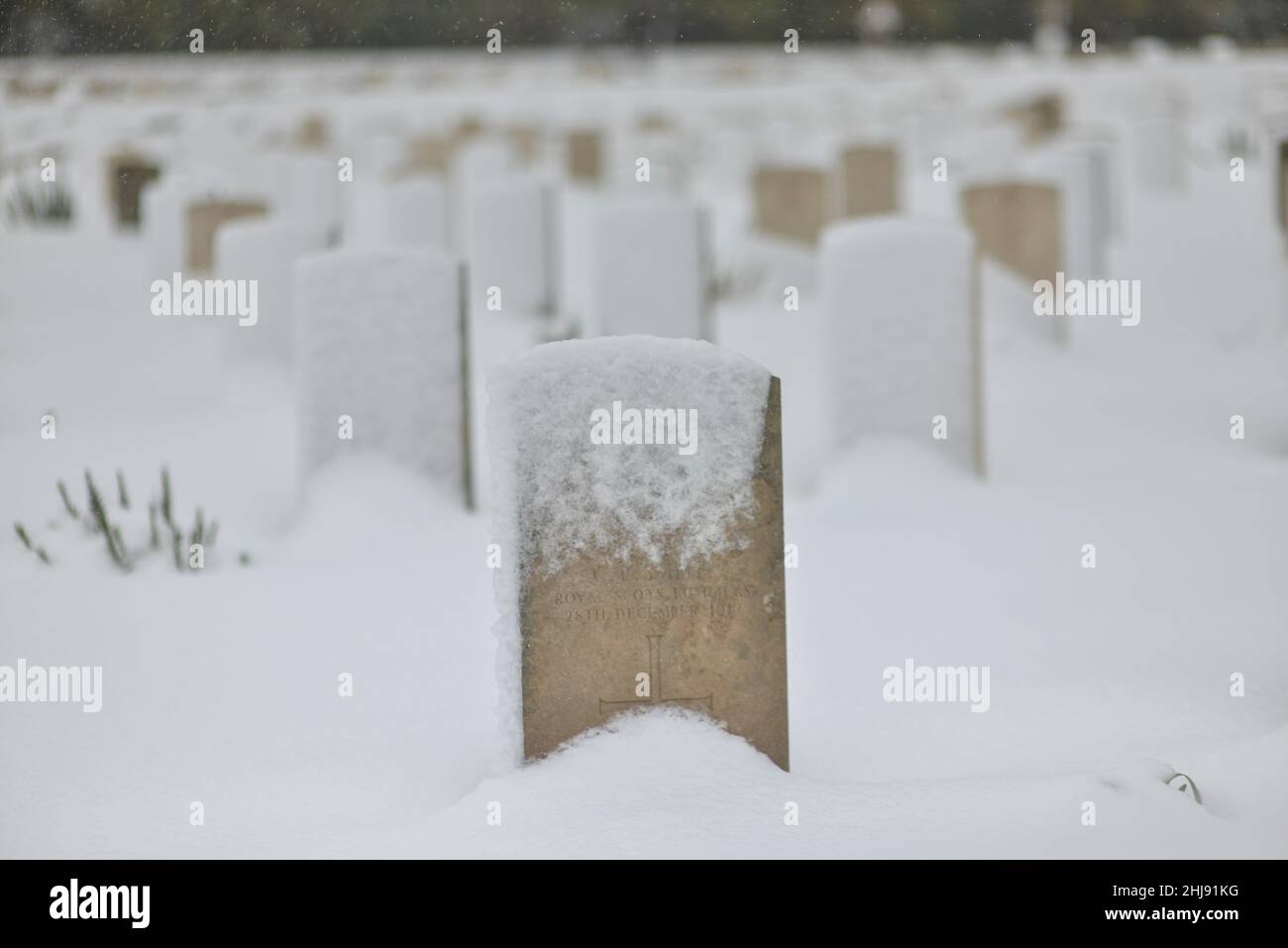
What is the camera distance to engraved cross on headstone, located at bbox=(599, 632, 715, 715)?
3139mm

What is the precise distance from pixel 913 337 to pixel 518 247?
12.2 ft

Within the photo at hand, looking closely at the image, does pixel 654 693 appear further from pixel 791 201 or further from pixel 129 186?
pixel 129 186

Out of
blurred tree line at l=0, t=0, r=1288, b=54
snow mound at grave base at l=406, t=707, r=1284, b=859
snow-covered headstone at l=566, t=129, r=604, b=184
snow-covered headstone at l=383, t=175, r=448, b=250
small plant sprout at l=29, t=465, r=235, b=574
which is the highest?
blurred tree line at l=0, t=0, r=1288, b=54

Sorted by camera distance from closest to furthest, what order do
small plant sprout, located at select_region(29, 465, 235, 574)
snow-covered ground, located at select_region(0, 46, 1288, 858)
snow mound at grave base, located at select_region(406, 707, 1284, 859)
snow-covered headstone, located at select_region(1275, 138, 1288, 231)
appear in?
snow mound at grave base, located at select_region(406, 707, 1284, 859)
snow-covered ground, located at select_region(0, 46, 1288, 858)
small plant sprout, located at select_region(29, 465, 235, 574)
snow-covered headstone, located at select_region(1275, 138, 1288, 231)

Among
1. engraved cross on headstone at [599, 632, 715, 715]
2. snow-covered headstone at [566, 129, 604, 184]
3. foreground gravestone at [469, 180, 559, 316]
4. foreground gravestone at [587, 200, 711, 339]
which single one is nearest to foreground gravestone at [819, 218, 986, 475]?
foreground gravestone at [587, 200, 711, 339]

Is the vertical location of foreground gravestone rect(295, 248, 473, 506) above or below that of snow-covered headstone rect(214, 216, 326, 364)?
below

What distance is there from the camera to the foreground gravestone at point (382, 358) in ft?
17.6

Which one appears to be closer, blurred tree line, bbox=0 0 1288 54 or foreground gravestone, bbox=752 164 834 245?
foreground gravestone, bbox=752 164 834 245

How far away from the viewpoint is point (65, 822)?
3.09 metres

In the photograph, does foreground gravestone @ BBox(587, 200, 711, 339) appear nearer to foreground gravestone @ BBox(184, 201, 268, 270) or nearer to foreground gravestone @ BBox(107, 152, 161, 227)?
foreground gravestone @ BBox(184, 201, 268, 270)

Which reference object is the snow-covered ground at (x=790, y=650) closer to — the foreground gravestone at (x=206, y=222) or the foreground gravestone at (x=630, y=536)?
the foreground gravestone at (x=630, y=536)

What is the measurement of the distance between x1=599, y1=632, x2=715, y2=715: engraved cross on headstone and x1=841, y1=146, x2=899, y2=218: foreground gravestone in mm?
7316

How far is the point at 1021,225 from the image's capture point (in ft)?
26.6
